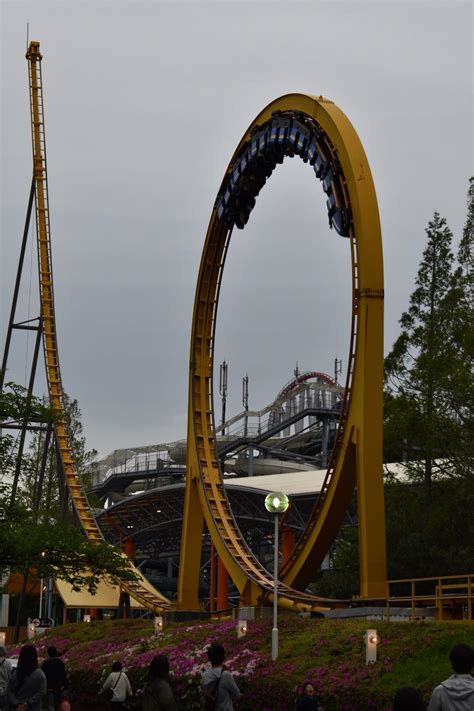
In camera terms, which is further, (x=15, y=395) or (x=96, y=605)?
(x=96, y=605)

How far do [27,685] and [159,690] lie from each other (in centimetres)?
227

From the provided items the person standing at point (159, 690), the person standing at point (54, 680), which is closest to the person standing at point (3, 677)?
the person standing at point (159, 690)

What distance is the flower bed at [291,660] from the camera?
59.0ft

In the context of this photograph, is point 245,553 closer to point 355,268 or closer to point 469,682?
point 355,268

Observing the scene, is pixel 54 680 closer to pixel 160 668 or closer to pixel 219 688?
pixel 219 688

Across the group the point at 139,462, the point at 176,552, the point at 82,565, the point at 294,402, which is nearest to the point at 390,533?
the point at 82,565

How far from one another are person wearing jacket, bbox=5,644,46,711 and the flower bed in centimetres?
644

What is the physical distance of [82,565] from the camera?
2747 cm

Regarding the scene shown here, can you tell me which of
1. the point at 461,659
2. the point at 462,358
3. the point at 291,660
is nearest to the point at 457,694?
the point at 461,659

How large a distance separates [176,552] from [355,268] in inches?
2196

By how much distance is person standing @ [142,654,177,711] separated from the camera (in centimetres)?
1067

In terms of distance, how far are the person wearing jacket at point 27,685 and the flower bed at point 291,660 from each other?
21.1 ft

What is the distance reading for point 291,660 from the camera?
68.9ft

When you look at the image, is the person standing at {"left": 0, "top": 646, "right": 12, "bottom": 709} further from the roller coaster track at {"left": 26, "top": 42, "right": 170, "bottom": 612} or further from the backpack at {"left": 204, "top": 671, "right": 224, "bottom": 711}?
the roller coaster track at {"left": 26, "top": 42, "right": 170, "bottom": 612}
